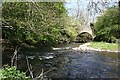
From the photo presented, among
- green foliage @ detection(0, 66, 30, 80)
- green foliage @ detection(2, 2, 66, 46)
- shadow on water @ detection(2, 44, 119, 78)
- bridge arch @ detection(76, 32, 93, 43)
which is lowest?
shadow on water @ detection(2, 44, 119, 78)

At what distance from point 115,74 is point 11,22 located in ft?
15.1

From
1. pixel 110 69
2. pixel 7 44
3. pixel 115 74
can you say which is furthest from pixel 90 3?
pixel 7 44

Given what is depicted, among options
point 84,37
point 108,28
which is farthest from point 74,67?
point 84,37

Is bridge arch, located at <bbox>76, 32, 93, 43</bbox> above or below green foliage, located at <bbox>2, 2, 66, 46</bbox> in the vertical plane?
below

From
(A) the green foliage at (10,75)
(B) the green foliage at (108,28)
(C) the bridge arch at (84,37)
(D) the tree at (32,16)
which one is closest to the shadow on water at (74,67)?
→ (D) the tree at (32,16)

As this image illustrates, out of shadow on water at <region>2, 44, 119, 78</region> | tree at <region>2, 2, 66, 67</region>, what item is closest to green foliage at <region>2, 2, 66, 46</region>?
tree at <region>2, 2, 66, 67</region>

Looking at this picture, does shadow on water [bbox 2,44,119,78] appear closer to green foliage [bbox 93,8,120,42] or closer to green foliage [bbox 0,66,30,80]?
green foliage [bbox 0,66,30,80]

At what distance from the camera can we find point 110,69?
37.8 ft

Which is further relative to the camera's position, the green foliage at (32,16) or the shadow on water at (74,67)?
the shadow on water at (74,67)

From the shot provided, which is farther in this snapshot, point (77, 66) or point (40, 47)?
point (40, 47)

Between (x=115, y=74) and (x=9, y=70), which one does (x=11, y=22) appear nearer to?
(x=9, y=70)

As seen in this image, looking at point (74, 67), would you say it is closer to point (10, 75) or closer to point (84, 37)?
point (10, 75)

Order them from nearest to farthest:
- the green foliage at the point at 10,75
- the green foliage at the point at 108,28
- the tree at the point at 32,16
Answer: the green foliage at the point at 10,75 < the tree at the point at 32,16 < the green foliage at the point at 108,28

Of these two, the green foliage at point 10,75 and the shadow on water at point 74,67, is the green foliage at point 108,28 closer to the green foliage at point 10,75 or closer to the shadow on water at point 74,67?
the shadow on water at point 74,67
